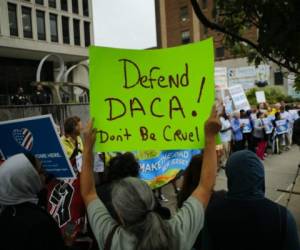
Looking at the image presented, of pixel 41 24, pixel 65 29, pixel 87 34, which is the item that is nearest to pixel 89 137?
pixel 41 24

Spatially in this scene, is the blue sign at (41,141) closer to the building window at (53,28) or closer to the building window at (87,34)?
the building window at (53,28)

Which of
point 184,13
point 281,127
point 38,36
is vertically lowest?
point 281,127

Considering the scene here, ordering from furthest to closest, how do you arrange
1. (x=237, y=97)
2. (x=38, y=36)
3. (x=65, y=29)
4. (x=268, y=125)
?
(x=65, y=29), (x=38, y=36), (x=268, y=125), (x=237, y=97)

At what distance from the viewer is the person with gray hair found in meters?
1.58

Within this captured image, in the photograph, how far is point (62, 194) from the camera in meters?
3.64

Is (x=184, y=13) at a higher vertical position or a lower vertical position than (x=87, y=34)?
higher

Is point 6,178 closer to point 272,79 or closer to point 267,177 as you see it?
point 267,177

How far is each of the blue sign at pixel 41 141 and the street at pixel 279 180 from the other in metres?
3.76

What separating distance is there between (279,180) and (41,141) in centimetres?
719

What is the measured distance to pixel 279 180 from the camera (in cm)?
926

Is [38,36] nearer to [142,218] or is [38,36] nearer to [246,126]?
[246,126]

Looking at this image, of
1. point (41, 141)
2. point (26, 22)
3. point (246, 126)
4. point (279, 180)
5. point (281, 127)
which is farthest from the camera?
point (26, 22)

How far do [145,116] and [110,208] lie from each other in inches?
30.1

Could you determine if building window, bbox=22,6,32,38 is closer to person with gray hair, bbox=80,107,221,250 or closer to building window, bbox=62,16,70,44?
building window, bbox=62,16,70,44
